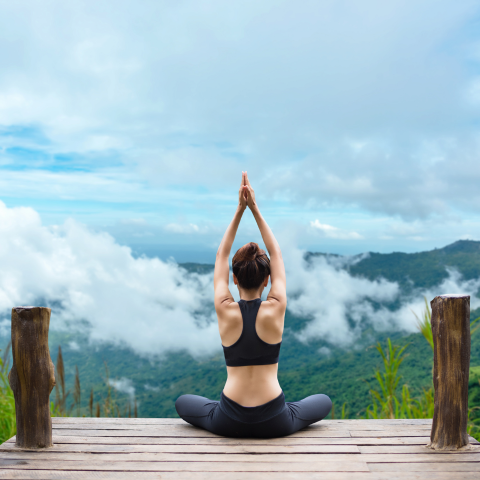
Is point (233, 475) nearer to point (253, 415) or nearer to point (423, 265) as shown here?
point (253, 415)

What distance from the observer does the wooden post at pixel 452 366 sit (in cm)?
237

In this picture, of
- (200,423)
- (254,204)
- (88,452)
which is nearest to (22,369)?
(88,452)

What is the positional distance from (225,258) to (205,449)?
1153mm

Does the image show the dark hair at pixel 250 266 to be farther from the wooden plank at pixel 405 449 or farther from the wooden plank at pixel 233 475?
the wooden plank at pixel 405 449

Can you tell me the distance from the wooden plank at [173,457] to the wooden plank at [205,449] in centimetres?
4

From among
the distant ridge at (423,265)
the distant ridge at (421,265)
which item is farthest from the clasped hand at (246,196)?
the distant ridge at (423,265)

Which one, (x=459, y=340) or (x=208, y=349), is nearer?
(x=459, y=340)

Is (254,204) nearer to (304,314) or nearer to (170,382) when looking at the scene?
(170,382)

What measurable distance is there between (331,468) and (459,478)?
652 millimetres

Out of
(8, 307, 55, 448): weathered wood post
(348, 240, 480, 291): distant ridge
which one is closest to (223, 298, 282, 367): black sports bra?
(8, 307, 55, 448): weathered wood post

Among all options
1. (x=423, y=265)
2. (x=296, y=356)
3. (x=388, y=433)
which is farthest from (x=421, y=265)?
(x=388, y=433)

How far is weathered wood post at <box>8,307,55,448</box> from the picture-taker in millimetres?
2414

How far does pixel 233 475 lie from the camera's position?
2045 millimetres

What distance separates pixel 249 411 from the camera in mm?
2387
